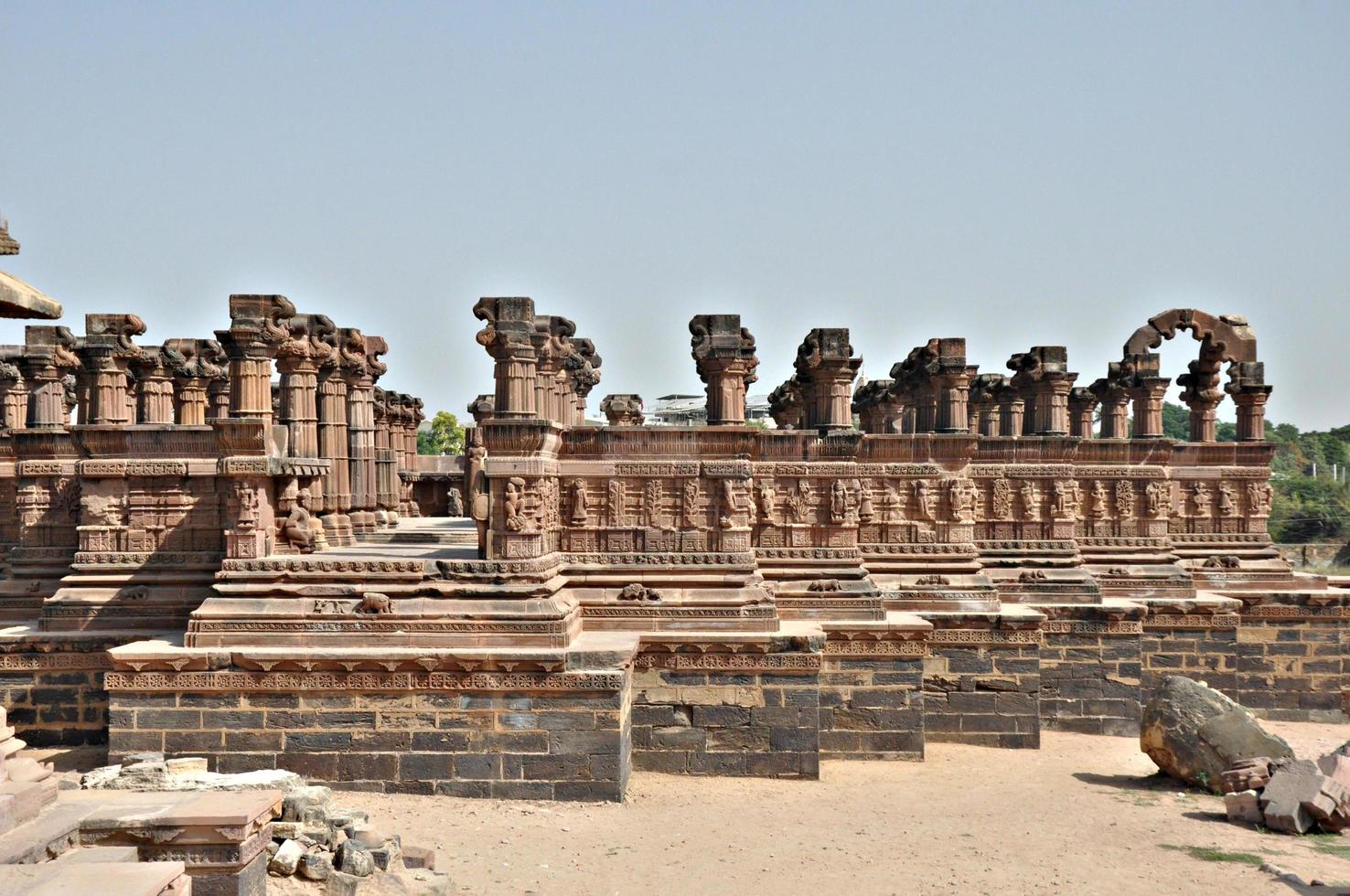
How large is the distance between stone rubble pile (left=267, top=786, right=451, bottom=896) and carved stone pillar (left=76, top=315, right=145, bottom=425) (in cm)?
762

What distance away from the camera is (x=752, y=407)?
224ft

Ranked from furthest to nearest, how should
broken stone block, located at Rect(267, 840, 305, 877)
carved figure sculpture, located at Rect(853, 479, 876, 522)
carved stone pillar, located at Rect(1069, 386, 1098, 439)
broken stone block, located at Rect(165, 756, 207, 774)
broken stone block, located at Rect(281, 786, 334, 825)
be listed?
carved stone pillar, located at Rect(1069, 386, 1098, 439)
carved figure sculpture, located at Rect(853, 479, 876, 522)
broken stone block, located at Rect(165, 756, 207, 774)
broken stone block, located at Rect(281, 786, 334, 825)
broken stone block, located at Rect(267, 840, 305, 877)

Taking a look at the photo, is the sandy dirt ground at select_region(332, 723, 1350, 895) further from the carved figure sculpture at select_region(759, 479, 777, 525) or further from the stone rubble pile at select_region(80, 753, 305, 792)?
the carved figure sculpture at select_region(759, 479, 777, 525)

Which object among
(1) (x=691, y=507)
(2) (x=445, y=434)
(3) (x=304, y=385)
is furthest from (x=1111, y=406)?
(2) (x=445, y=434)

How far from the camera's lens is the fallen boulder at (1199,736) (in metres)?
12.9

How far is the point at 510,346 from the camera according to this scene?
12617 millimetres

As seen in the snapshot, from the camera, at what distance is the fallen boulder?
12.9m

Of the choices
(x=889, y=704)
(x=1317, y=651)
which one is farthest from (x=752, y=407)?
(x=889, y=704)

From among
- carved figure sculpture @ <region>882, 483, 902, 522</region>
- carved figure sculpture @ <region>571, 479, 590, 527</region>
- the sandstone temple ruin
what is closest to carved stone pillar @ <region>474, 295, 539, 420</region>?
the sandstone temple ruin

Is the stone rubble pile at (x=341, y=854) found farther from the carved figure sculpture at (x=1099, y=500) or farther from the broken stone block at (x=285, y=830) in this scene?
the carved figure sculpture at (x=1099, y=500)

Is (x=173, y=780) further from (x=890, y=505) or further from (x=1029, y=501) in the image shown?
(x=1029, y=501)

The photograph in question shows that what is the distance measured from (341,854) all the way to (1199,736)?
9.21 meters

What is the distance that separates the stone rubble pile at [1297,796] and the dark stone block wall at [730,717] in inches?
170

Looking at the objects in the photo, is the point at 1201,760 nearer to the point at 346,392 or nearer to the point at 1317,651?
the point at 1317,651
